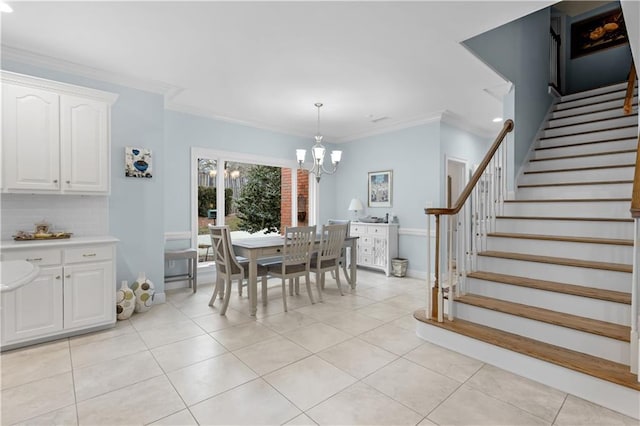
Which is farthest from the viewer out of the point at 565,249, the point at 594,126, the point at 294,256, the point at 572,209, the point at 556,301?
the point at 594,126

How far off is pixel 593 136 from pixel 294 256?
161 inches

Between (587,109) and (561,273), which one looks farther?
(587,109)

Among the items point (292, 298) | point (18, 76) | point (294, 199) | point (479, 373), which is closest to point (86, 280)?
point (18, 76)

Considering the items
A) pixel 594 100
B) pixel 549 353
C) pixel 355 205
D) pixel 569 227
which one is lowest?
pixel 549 353

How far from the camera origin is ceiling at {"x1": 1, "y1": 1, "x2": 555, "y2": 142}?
2412mm

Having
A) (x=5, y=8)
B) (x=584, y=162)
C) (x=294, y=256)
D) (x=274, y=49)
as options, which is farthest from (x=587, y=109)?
(x=5, y=8)

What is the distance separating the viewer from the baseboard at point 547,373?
187 cm

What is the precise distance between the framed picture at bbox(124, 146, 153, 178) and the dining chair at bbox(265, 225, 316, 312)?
1804 mm

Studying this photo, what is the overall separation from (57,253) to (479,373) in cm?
358

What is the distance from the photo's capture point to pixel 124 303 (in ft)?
10.8

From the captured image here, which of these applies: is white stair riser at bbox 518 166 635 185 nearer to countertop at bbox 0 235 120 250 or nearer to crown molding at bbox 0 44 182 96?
crown molding at bbox 0 44 182 96

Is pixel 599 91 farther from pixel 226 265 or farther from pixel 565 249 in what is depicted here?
pixel 226 265

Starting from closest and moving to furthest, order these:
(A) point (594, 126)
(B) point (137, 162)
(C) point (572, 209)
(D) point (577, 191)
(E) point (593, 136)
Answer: (C) point (572, 209)
(D) point (577, 191)
(B) point (137, 162)
(E) point (593, 136)
(A) point (594, 126)

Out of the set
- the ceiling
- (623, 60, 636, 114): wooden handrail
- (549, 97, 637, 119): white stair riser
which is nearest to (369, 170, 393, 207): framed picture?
the ceiling
